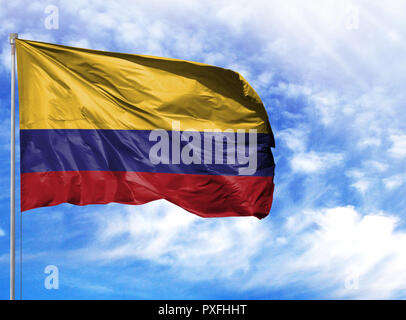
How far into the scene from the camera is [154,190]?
11625mm

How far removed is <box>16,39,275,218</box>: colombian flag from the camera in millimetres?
11055

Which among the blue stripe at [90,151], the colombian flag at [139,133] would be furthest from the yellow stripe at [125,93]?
the blue stripe at [90,151]

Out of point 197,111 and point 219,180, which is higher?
point 197,111

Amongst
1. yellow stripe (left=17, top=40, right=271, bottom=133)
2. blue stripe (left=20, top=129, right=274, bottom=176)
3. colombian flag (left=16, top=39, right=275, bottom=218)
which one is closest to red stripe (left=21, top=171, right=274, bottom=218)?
colombian flag (left=16, top=39, right=275, bottom=218)

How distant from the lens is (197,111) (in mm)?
12297

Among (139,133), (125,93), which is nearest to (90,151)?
(139,133)

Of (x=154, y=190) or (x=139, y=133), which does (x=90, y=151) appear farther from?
(x=154, y=190)

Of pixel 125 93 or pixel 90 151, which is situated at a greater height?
pixel 125 93

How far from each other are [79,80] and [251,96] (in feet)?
13.7

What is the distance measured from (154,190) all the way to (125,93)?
7.80 ft

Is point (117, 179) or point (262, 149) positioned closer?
point (117, 179)

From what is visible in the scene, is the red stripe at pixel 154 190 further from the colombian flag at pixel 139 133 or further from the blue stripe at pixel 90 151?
the blue stripe at pixel 90 151

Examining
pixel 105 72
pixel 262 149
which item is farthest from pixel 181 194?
pixel 105 72

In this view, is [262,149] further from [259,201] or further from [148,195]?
[148,195]
